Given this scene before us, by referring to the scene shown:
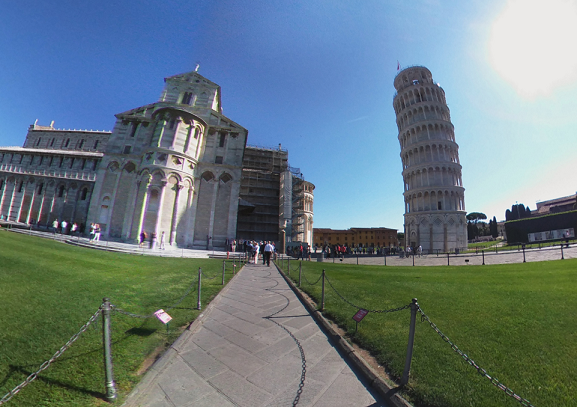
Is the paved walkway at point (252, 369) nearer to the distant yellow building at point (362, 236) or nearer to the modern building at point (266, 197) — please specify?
the modern building at point (266, 197)

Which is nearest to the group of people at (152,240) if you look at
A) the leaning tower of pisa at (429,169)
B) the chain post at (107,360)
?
the chain post at (107,360)

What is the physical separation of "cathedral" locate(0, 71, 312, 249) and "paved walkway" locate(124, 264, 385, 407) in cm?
2126

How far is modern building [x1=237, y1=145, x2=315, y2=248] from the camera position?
32.2 meters

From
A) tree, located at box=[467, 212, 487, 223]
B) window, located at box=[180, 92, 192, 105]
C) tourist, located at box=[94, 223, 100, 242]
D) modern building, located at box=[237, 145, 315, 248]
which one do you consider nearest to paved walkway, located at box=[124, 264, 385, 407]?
tourist, located at box=[94, 223, 100, 242]

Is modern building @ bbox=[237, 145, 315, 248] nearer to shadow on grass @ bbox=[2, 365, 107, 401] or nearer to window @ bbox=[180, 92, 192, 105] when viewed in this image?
window @ bbox=[180, 92, 192, 105]

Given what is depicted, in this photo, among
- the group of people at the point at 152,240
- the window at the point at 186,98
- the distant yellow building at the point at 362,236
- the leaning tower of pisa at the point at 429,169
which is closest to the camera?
the group of people at the point at 152,240

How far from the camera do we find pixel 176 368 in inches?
128

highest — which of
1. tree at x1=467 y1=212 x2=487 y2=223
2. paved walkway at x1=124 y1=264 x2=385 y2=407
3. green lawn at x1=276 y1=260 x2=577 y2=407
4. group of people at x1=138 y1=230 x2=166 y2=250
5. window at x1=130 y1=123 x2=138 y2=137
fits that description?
tree at x1=467 y1=212 x2=487 y2=223

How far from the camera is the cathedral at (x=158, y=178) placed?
23.3m

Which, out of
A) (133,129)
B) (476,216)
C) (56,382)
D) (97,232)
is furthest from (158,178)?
(476,216)

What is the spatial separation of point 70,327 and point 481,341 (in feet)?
21.6

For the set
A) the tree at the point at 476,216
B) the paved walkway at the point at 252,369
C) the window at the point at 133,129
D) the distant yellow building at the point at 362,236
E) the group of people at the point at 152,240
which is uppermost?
the tree at the point at 476,216

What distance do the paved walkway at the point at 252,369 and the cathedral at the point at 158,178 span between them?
2126cm

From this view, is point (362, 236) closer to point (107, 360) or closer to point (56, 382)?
point (107, 360)
